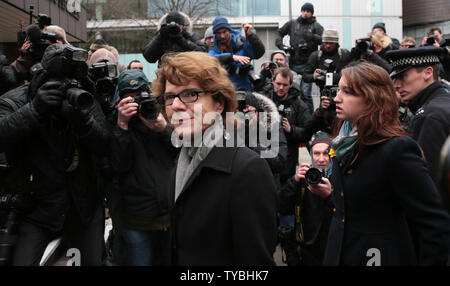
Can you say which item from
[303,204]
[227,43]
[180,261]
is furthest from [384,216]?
[227,43]

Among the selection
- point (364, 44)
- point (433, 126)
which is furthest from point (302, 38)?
point (433, 126)

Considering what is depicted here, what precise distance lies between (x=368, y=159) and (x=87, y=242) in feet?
6.76

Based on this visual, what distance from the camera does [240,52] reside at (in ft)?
18.7

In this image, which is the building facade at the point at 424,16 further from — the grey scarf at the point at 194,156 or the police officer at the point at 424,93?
the grey scarf at the point at 194,156

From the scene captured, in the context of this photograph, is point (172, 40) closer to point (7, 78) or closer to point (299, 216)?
point (7, 78)

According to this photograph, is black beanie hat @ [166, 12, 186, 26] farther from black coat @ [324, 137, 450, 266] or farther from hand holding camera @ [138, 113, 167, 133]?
black coat @ [324, 137, 450, 266]

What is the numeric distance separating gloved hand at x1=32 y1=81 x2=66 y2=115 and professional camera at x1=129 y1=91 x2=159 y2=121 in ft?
2.61

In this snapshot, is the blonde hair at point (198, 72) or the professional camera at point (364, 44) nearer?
the blonde hair at point (198, 72)

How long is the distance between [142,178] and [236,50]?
2634mm

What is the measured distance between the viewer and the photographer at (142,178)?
365 cm

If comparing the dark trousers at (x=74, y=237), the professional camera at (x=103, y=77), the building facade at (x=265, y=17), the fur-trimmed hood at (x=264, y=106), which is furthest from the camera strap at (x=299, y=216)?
the building facade at (x=265, y=17)

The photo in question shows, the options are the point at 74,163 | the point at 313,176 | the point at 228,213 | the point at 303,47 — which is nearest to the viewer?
the point at 228,213

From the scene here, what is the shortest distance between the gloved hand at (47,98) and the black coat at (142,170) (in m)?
0.86

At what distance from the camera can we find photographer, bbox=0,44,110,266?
9.16ft
